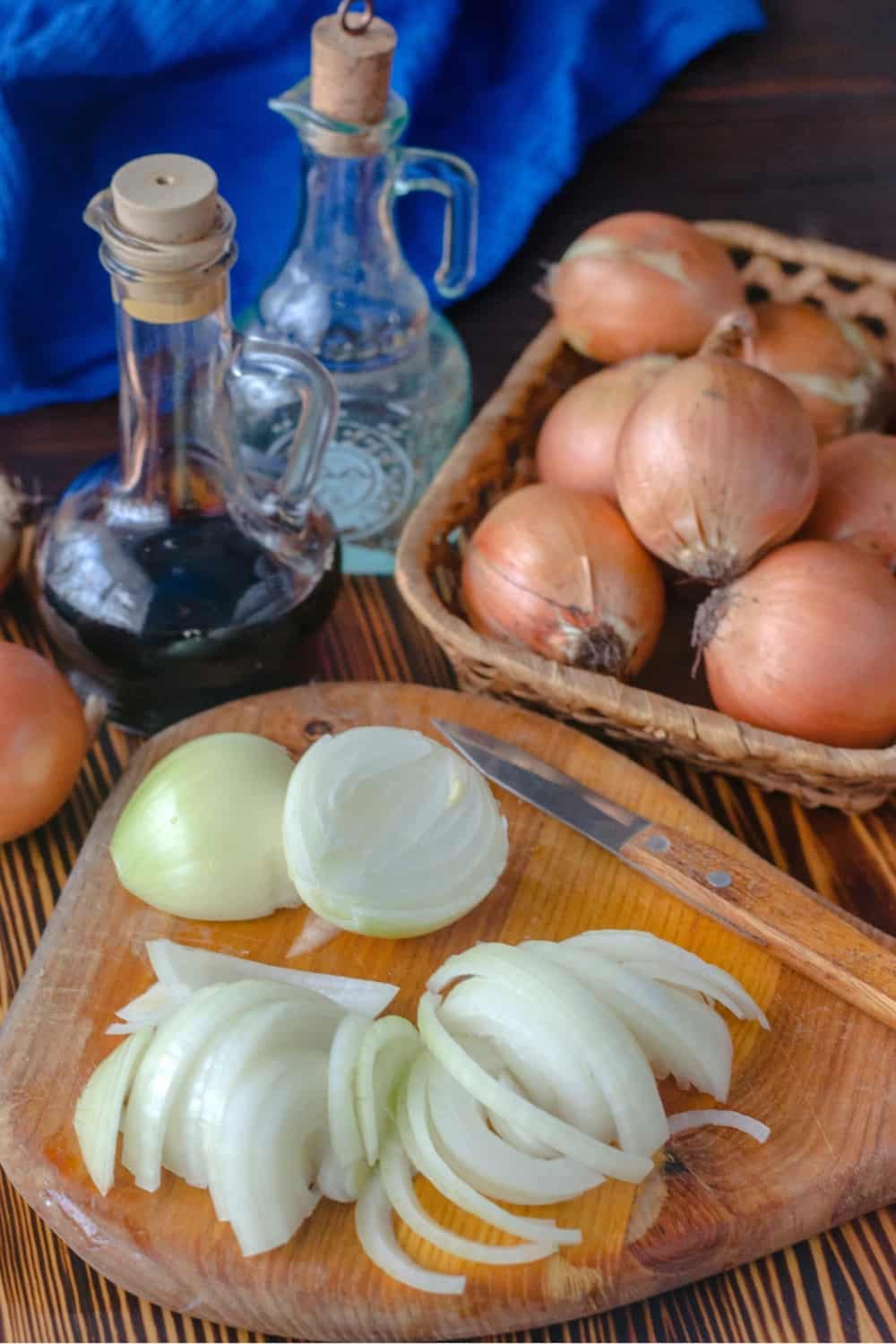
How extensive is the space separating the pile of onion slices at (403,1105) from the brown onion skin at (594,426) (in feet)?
1.63

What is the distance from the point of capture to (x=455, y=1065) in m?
0.85

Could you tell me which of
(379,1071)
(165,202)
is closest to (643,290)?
(165,202)

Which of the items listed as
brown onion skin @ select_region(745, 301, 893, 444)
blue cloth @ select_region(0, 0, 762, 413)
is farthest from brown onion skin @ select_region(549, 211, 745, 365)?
blue cloth @ select_region(0, 0, 762, 413)

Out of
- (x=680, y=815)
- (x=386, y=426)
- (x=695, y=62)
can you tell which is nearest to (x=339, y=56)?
(x=386, y=426)

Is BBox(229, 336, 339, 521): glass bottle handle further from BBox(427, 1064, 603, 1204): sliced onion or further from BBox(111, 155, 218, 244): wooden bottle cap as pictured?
BBox(427, 1064, 603, 1204): sliced onion

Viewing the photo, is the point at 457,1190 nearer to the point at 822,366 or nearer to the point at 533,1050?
the point at 533,1050

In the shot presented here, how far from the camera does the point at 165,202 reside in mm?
909

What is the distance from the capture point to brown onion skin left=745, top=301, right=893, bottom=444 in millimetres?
1308

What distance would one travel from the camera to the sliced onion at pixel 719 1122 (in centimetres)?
91

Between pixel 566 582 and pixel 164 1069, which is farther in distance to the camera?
pixel 566 582

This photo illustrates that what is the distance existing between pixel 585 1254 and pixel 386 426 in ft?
2.64

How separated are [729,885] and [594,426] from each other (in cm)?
44

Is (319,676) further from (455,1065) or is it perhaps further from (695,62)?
(695,62)

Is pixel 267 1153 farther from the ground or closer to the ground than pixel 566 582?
closer to the ground
